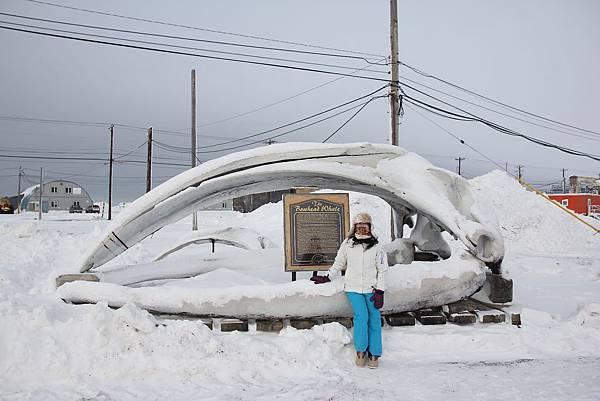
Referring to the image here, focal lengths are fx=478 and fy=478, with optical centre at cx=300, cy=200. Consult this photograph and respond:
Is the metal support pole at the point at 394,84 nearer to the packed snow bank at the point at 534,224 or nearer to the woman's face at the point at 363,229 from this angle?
the packed snow bank at the point at 534,224

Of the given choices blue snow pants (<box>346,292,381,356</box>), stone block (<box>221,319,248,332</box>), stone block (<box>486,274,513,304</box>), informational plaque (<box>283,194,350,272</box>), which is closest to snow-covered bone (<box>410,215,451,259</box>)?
stone block (<box>486,274,513,304</box>)

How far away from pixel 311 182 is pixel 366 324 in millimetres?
2446

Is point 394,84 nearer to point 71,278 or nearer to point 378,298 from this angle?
point 378,298

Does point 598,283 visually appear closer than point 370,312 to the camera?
No

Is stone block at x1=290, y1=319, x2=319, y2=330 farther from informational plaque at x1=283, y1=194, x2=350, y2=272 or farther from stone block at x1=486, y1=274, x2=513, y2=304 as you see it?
stone block at x1=486, y1=274, x2=513, y2=304

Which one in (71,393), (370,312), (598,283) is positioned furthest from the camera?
(598,283)

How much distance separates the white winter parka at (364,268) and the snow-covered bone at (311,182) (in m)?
1.55

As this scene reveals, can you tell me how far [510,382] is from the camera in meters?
4.18

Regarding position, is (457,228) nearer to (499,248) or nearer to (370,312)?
(499,248)

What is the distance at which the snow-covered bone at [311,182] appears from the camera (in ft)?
19.9

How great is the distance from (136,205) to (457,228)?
13.4 ft

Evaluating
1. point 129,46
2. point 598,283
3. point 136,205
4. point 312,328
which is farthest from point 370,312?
point 129,46

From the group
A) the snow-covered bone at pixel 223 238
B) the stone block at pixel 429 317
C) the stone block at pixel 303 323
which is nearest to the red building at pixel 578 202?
the snow-covered bone at pixel 223 238

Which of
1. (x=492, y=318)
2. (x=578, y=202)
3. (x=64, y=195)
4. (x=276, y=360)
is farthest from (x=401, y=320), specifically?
(x=64, y=195)
